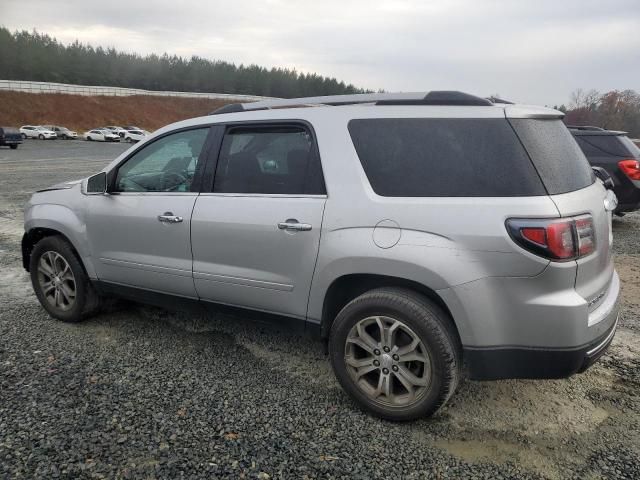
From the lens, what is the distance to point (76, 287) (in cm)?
407

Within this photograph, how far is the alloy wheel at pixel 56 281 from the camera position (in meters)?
4.15

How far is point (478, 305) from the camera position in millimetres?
2445

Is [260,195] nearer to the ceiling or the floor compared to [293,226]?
nearer to the ceiling

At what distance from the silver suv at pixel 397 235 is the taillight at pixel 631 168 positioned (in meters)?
5.60

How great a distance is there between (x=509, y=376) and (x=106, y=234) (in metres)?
2.95

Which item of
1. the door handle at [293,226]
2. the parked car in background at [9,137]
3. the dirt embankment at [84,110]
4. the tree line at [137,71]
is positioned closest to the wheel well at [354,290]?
the door handle at [293,226]

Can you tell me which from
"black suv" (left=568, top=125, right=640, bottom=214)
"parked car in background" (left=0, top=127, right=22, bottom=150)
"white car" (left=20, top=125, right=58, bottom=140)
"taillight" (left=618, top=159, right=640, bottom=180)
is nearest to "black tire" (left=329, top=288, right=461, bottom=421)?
"black suv" (left=568, top=125, right=640, bottom=214)

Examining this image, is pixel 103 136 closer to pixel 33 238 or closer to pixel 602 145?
pixel 602 145

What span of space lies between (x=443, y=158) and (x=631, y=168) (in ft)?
21.7

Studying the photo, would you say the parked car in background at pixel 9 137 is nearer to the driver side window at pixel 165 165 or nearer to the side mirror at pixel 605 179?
the driver side window at pixel 165 165

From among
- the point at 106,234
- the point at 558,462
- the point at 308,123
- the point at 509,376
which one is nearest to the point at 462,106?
the point at 308,123

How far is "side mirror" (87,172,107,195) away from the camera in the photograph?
12.6 feet

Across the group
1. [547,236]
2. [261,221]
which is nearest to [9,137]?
[261,221]

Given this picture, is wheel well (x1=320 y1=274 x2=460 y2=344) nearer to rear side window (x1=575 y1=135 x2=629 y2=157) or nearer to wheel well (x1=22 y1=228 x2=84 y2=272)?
wheel well (x1=22 y1=228 x2=84 y2=272)
